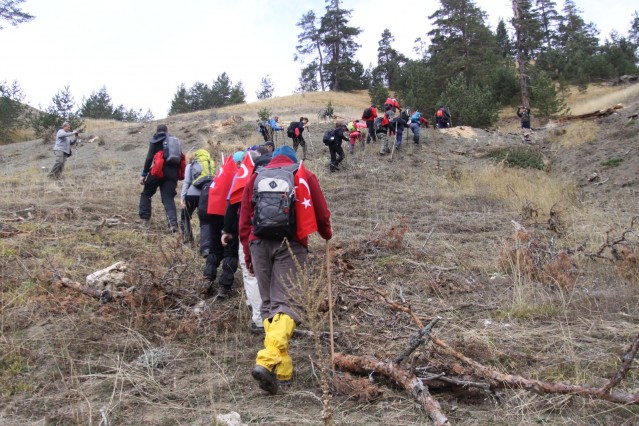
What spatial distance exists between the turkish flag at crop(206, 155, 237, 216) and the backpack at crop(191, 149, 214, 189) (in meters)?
1.27

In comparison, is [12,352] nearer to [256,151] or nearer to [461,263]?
[256,151]

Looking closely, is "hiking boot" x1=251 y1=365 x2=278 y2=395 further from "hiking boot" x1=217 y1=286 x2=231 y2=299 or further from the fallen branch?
"hiking boot" x1=217 y1=286 x2=231 y2=299

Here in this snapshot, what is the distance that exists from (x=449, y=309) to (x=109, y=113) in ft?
138

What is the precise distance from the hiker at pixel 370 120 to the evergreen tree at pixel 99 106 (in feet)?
101

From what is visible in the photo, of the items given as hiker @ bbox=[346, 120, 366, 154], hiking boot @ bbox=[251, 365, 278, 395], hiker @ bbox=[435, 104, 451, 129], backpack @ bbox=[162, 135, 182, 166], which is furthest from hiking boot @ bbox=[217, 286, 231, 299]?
hiker @ bbox=[435, 104, 451, 129]

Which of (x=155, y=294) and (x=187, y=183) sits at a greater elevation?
(x=187, y=183)

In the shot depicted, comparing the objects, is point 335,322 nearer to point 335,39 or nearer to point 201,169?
point 201,169

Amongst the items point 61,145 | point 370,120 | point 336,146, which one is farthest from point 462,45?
point 61,145

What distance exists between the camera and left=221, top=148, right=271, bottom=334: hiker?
14.0 feet

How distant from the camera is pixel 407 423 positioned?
269cm

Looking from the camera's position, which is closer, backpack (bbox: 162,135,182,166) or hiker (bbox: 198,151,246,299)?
hiker (bbox: 198,151,246,299)

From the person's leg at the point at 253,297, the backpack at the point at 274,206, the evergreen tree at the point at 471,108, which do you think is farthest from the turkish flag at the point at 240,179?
the evergreen tree at the point at 471,108

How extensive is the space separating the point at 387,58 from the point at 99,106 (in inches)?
1116

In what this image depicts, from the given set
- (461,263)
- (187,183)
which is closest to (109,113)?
(187,183)
